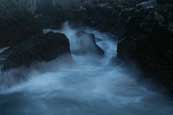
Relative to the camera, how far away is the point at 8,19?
42.9 feet

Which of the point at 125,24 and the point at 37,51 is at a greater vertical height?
the point at 125,24

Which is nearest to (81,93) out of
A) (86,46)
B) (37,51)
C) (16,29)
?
(37,51)

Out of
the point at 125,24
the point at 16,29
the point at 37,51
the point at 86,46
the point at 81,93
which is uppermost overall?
the point at 16,29

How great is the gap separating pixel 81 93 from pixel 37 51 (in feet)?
6.77

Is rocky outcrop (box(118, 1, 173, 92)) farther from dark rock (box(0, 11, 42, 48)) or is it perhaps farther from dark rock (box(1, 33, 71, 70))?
dark rock (box(0, 11, 42, 48))

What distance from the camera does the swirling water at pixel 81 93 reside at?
806 centimetres

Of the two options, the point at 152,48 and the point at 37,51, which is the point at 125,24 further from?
the point at 37,51

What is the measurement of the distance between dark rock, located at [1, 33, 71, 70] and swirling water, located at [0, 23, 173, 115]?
11.4 inches

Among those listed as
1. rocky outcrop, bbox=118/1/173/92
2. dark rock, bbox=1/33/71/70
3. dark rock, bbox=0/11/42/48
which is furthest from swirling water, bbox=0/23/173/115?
dark rock, bbox=0/11/42/48

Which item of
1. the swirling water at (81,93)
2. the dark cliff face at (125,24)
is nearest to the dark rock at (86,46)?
the swirling water at (81,93)

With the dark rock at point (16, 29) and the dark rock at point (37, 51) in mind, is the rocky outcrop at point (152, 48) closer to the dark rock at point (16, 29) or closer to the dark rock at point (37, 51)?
the dark rock at point (37, 51)

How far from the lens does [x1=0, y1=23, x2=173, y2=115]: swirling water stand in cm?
806

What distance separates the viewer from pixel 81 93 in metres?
9.05

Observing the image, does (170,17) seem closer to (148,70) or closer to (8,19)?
(148,70)
